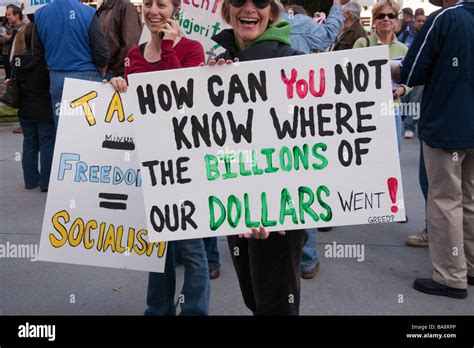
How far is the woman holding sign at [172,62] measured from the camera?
292 cm

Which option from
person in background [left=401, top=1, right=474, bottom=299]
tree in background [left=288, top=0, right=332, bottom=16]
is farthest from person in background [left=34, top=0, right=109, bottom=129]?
tree in background [left=288, top=0, right=332, bottom=16]

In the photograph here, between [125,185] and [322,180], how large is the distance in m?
1.16

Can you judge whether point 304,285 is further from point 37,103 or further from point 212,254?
point 37,103

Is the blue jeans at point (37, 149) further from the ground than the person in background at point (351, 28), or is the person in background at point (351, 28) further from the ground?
the person in background at point (351, 28)

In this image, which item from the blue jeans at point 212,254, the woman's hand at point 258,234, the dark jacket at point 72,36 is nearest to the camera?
the woman's hand at point 258,234

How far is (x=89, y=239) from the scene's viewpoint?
3076mm

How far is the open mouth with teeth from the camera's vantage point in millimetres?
2436

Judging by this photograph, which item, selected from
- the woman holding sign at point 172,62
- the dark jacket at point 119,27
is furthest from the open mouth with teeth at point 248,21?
A: the dark jacket at point 119,27

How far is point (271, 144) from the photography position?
241 centimetres

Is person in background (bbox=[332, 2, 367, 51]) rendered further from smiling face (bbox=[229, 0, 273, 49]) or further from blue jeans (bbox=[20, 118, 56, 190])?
smiling face (bbox=[229, 0, 273, 49])

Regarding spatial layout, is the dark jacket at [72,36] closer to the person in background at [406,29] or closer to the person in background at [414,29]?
the person in background at [414,29]

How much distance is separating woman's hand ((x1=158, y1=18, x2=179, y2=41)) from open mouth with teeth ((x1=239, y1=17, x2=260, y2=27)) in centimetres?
56

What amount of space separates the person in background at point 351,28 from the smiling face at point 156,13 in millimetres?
2857

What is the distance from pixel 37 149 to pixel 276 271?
4517 mm
